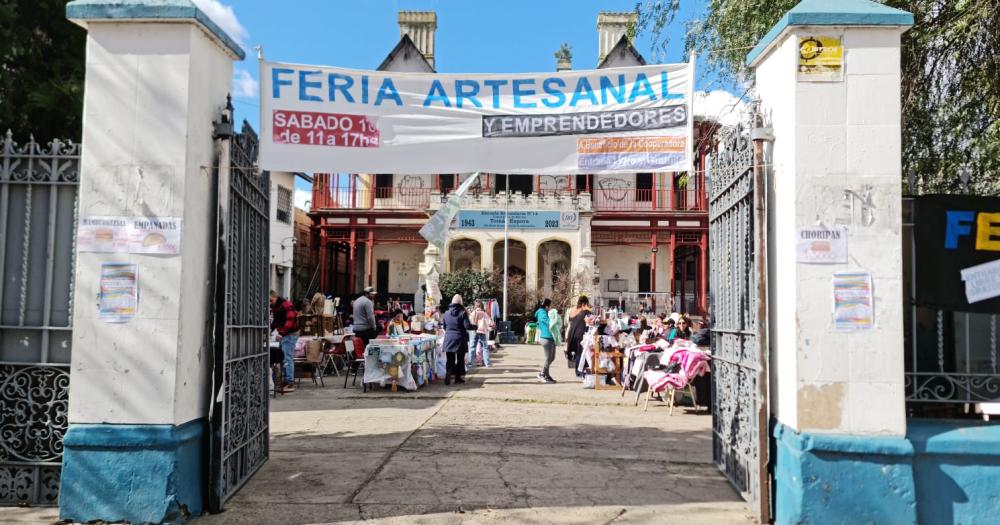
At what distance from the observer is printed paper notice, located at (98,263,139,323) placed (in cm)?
478

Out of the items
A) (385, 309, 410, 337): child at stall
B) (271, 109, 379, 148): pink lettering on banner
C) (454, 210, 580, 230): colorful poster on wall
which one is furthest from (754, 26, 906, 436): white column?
(454, 210, 580, 230): colorful poster on wall

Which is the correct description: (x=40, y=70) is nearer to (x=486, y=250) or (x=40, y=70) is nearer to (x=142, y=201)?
(x=142, y=201)

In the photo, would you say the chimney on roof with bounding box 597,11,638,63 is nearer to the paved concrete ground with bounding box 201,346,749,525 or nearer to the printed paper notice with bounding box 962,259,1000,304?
the paved concrete ground with bounding box 201,346,749,525

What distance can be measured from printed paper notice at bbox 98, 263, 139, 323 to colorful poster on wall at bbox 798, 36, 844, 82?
456 cm

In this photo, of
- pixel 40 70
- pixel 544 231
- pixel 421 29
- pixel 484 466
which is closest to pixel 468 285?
pixel 544 231

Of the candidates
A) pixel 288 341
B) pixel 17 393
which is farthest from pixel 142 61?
pixel 288 341

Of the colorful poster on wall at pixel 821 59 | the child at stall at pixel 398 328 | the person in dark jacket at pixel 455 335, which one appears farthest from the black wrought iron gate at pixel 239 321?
the child at stall at pixel 398 328

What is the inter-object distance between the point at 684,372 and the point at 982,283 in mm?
5038

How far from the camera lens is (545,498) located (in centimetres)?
548

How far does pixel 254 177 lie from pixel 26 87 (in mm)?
4022

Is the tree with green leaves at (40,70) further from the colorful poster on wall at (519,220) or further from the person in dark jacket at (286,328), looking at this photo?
the colorful poster on wall at (519,220)

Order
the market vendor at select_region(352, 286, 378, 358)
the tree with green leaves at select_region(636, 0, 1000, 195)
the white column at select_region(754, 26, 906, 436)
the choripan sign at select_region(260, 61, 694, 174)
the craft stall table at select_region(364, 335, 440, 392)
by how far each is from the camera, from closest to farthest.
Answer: the white column at select_region(754, 26, 906, 436) → the choripan sign at select_region(260, 61, 694, 174) → the tree with green leaves at select_region(636, 0, 1000, 195) → the craft stall table at select_region(364, 335, 440, 392) → the market vendor at select_region(352, 286, 378, 358)

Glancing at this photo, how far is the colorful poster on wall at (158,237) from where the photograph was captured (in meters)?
4.78

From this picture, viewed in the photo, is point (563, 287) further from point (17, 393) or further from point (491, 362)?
point (17, 393)
